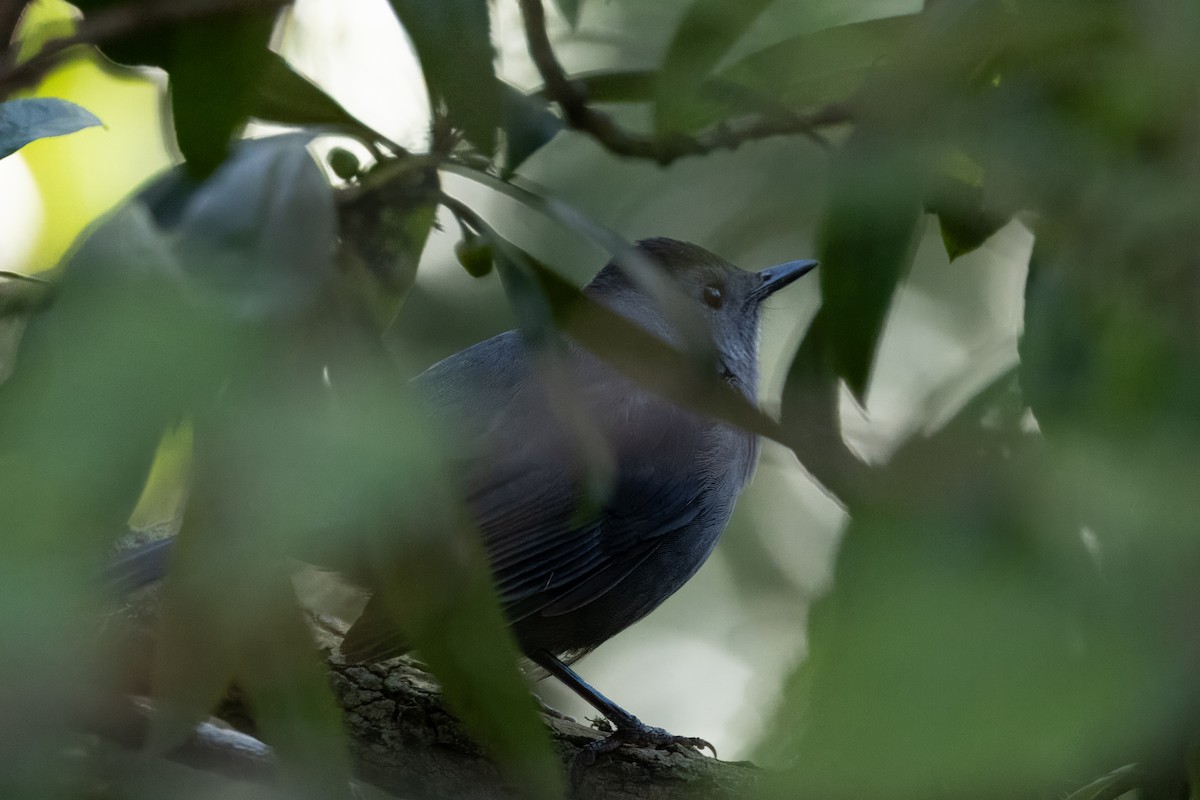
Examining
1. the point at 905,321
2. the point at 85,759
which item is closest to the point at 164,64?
the point at 85,759

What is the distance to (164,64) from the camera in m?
1.64

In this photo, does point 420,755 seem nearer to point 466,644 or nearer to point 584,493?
point 584,493

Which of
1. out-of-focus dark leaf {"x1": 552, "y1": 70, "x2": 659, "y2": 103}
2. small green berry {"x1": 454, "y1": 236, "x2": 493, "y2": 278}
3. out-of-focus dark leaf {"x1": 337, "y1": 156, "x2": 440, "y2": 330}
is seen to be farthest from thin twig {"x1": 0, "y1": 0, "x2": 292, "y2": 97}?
out-of-focus dark leaf {"x1": 552, "y1": 70, "x2": 659, "y2": 103}

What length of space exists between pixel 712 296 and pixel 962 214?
6.35 ft

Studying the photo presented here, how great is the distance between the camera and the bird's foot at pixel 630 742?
2686 mm

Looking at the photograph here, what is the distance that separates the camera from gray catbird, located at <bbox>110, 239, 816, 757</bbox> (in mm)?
2469

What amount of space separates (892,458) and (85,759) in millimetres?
1032

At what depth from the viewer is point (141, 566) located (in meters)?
2.05

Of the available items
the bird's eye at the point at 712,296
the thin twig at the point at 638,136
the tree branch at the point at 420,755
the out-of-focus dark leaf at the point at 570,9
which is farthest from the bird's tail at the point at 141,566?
the bird's eye at the point at 712,296

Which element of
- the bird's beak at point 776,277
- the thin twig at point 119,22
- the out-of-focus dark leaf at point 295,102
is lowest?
the thin twig at point 119,22

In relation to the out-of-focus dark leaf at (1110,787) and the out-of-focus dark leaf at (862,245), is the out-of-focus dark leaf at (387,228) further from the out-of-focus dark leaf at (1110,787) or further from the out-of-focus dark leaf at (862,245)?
the out-of-focus dark leaf at (1110,787)

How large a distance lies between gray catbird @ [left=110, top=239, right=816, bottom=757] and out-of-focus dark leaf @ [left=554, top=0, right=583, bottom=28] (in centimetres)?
65

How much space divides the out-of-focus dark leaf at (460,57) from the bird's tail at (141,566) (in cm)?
75

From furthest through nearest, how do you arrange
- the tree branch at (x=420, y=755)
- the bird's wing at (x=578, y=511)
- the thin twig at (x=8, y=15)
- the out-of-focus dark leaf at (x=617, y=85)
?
the bird's wing at (x=578, y=511)
the tree branch at (x=420, y=755)
the out-of-focus dark leaf at (x=617, y=85)
the thin twig at (x=8, y=15)
